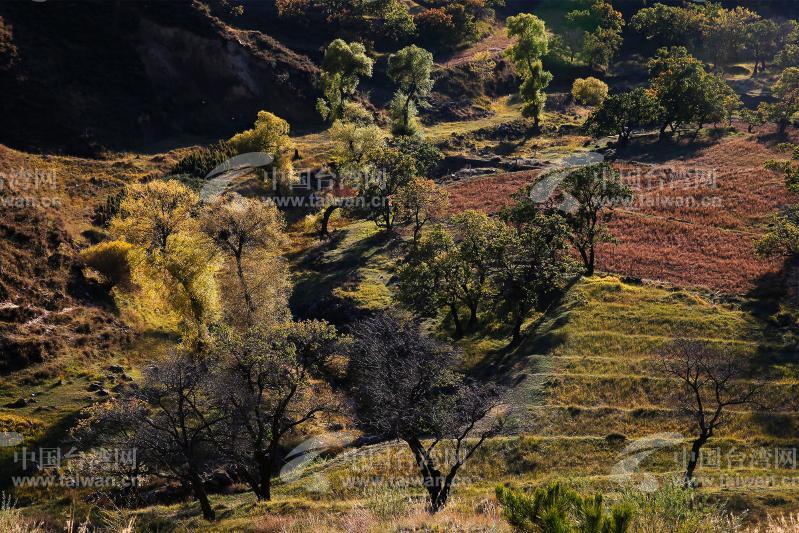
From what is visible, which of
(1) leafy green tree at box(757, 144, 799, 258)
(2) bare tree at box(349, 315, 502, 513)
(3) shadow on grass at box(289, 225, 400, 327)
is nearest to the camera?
(2) bare tree at box(349, 315, 502, 513)

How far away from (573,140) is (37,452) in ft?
273

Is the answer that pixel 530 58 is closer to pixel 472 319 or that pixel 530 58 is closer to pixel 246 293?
pixel 472 319

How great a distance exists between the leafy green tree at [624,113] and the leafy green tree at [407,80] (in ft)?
84.0

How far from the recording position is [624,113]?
91750mm

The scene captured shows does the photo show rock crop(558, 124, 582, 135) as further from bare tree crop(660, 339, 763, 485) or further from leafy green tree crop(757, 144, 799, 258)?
bare tree crop(660, 339, 763, 485)

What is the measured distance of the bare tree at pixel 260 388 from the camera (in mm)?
34469

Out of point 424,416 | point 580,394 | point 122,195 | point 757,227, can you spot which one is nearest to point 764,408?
point 580,394

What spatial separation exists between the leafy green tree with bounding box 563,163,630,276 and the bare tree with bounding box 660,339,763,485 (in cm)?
1445

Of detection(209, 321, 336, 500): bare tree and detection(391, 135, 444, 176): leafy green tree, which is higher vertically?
detection(391, 135, 444, 176): leafy green tree

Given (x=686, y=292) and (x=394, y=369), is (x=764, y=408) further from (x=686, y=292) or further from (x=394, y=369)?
(x=394, y=369)

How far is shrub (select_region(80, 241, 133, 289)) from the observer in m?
58.0

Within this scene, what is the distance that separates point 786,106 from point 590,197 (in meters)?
53.2

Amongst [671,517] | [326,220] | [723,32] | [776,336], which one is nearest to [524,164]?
[326,220]

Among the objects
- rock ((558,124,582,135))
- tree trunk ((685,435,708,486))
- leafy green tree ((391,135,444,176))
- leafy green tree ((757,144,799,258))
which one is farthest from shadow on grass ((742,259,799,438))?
rock ((558,124,582,135))
